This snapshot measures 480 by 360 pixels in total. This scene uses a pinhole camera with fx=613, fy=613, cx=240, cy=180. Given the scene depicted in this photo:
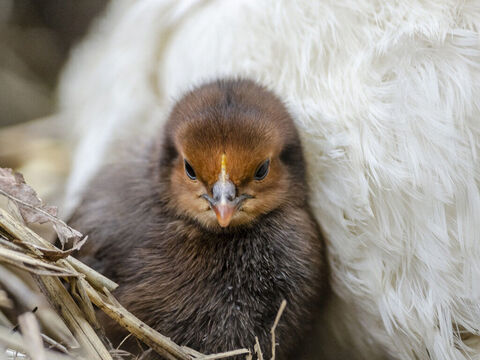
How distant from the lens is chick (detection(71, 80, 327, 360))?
127cm

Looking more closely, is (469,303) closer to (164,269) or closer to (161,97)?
(164,269)

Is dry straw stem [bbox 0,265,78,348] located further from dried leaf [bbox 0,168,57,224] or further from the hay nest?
dried leaf [bbox 0,168,57,224]

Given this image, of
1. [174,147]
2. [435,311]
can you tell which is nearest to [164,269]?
[174,147]

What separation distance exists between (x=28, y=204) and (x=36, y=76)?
192cm

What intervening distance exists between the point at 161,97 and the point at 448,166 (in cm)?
109

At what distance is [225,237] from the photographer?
1.36 meters

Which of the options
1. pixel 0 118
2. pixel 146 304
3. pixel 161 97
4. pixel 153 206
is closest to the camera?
pixel 146 304

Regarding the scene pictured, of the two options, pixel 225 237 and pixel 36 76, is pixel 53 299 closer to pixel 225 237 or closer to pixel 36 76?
pixel 225 237

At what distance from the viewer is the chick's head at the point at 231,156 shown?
1.24m

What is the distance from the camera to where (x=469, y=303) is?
1.25 meters

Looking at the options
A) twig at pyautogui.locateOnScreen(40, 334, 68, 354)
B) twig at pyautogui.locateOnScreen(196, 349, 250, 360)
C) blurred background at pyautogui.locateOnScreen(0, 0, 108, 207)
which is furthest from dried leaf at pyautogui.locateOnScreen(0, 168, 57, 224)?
blurred background at pyautogui.locateOnScreen(0, 0, 108, 207)

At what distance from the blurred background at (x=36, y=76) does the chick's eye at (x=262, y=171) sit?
1312mm

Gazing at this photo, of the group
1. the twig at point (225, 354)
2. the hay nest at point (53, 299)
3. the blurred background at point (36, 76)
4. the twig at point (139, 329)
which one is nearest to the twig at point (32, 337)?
the hay nest at point (53, 299)

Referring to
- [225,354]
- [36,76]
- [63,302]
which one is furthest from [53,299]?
[36,76]
